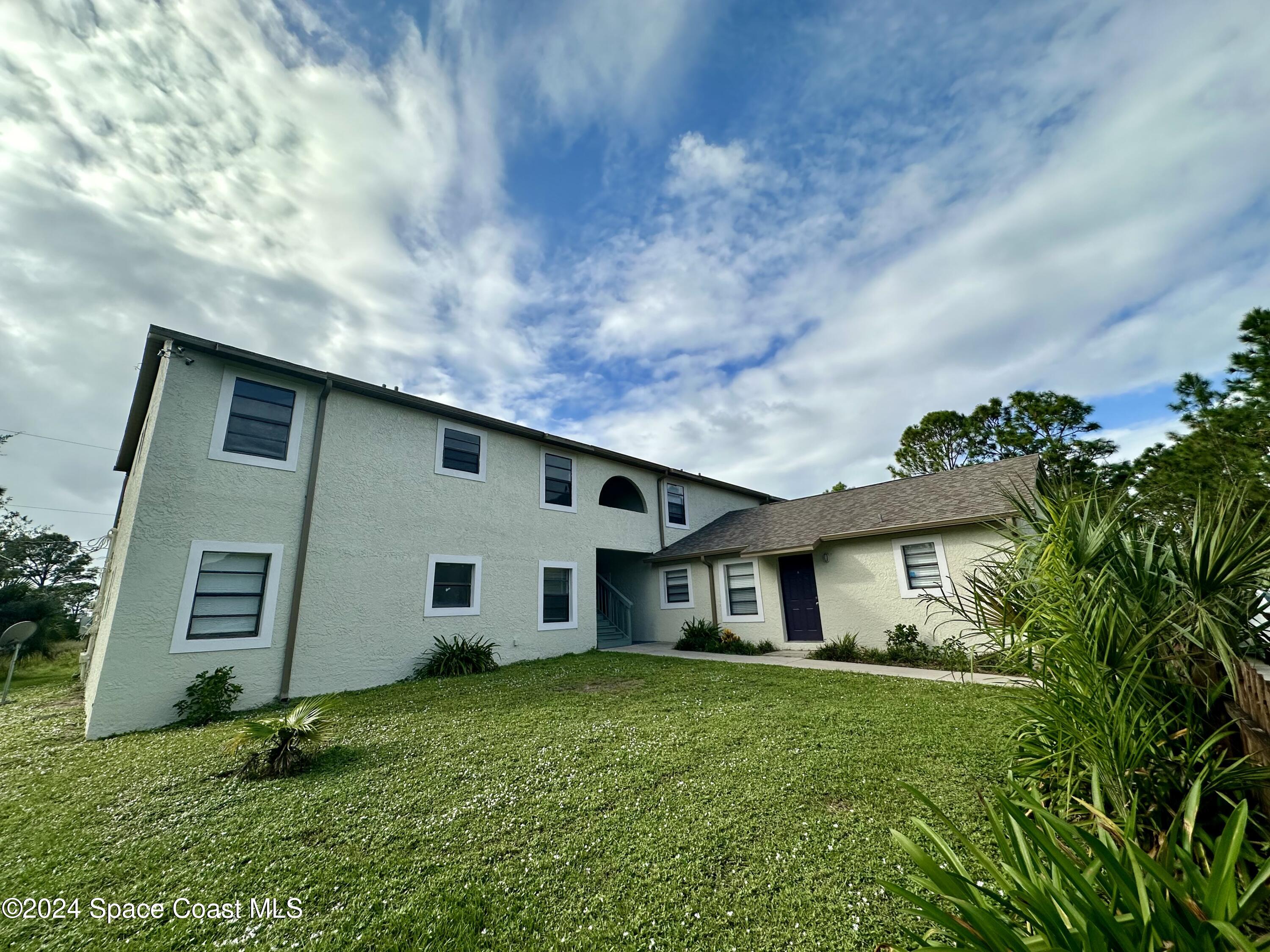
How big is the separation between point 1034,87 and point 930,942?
9.44 meters

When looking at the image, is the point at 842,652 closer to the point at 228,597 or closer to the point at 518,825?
the point at 518,825

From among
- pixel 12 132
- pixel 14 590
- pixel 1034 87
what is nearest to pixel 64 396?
pixel 14 590

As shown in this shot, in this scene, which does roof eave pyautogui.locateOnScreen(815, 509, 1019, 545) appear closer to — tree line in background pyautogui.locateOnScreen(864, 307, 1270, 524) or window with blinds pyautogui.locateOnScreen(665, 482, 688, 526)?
tree line in background pyautogui.locateOnScreen(864, 307, 1270, 524)

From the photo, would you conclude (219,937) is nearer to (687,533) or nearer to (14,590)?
(687,533)

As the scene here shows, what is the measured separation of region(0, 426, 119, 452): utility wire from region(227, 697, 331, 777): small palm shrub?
2031cm

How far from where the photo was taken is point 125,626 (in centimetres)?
677

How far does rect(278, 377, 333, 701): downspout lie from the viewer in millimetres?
7945

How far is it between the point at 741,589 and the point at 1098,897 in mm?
12693

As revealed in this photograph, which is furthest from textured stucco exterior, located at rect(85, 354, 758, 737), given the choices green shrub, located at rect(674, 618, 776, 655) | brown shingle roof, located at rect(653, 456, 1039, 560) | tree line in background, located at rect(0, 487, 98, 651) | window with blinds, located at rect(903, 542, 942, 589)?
tree line in background, located at rect(0, 487, 98, 651)

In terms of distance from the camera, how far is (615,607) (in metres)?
16.2

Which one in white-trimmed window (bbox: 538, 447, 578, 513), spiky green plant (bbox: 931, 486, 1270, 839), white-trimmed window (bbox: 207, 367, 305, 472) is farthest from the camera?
white-trimmed window (bbox: 538, 447, 578, 513)

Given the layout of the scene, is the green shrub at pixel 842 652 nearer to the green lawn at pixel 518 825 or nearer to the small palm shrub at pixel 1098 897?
the green lawn at pixel 518 825

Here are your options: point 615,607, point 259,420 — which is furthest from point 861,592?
point 259,420

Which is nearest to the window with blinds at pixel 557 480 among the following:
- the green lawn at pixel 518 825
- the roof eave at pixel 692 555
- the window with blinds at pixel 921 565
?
the roof eave at pixel 692 555
